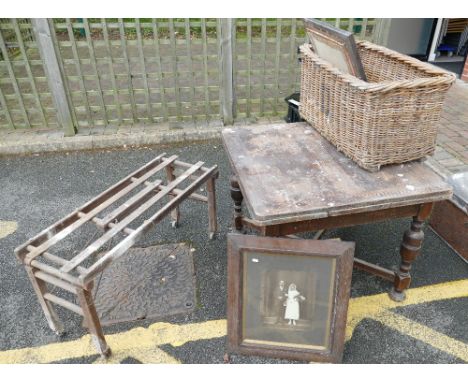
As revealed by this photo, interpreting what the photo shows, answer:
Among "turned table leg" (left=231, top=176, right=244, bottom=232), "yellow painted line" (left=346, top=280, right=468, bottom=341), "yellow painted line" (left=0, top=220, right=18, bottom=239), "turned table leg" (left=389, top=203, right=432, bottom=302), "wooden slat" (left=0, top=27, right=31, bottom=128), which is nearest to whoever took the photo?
"turned table leg" (left=389, top=203, right=432, bottom=302)

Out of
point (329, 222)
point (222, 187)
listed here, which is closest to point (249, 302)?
point (329, 222)

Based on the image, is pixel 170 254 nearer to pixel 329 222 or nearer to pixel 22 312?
pixel 22 312

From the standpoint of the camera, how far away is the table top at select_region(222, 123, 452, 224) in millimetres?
1951

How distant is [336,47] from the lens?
7.29 feet

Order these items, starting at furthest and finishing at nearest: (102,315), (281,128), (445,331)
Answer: (281,128) → (102,315) → (445,331)

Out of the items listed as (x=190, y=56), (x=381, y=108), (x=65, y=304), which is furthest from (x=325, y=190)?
(x=190, y=56)

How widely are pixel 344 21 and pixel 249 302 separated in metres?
4.00

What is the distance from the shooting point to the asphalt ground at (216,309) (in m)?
2.24

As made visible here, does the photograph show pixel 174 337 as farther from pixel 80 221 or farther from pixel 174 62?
pixel 174 62

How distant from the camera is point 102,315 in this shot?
2.50 meters

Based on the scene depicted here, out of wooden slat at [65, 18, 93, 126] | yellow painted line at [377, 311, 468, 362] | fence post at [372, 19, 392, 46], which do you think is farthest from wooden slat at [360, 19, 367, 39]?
yellow painted line at [377, 311, 468, 362]

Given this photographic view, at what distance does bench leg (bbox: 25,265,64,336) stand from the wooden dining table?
4.00 feet

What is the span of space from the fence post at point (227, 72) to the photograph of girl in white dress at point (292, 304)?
3.30 metres

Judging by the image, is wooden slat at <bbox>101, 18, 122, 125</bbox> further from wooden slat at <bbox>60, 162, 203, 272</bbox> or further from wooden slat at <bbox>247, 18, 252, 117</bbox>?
wooden slat at <bbox>60, 162, 203, 272</bbox>
